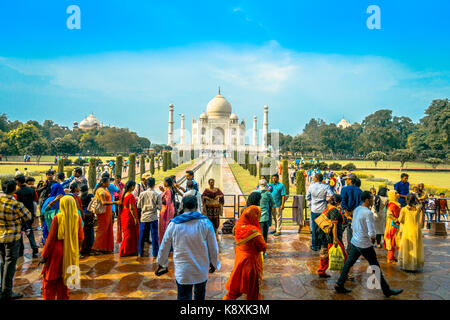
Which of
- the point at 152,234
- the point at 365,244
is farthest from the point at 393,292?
the point at 152,234

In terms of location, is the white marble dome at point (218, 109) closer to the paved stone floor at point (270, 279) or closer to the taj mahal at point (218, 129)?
the taj mahal at point (218, 129)

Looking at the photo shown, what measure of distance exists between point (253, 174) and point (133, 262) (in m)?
17.7

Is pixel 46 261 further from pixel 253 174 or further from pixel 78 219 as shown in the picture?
pixel 253 174

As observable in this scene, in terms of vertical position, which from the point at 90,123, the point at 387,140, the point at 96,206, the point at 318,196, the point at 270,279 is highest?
the point at 90,123

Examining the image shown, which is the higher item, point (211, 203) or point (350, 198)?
point (350, 198)

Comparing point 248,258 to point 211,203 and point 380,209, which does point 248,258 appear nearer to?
point 211,203

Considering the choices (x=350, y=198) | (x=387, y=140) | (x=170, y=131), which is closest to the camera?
(x=350, y=198)

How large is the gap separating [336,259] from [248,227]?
1.42 metres

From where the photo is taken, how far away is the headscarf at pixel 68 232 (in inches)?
122

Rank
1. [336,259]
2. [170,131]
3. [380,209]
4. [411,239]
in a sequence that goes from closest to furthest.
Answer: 1. [336,259]
2. [411,239]
3. [380,209]
4. [170,131]

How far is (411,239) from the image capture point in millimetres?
4102

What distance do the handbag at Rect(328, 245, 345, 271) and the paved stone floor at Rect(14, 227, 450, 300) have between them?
237mm
